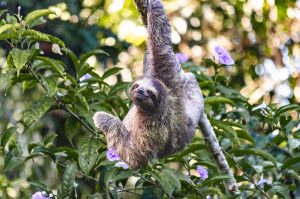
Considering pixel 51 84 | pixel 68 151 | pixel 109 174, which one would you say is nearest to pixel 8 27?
pixel 51 84

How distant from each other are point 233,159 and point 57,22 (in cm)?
395

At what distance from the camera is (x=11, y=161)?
179 inches

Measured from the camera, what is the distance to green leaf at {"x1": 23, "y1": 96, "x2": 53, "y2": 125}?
4.33m

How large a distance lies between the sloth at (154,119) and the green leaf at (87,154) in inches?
4.9

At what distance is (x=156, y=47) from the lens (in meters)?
4.04

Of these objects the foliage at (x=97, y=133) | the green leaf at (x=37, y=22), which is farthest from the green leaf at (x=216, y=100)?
the green leaf at (x=37, y=22)

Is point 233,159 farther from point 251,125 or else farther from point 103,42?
point 103,42

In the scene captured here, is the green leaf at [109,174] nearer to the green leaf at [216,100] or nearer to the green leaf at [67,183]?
the green leaf at [67,183]

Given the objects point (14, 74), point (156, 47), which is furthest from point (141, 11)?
point (14, 74)

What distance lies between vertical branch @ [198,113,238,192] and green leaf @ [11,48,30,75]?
1.22 m

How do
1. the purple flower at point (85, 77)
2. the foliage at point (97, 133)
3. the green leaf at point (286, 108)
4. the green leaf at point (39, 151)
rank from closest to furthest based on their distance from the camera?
the foliage at point (97, 133), the green leaf at point (39, 151), the green leaf at point (286, 108), the purple flower at point (85, 77)

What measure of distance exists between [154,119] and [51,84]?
2.40 ft

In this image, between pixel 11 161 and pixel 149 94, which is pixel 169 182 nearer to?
pixel 149 94

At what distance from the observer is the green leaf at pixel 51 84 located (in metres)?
4.30
